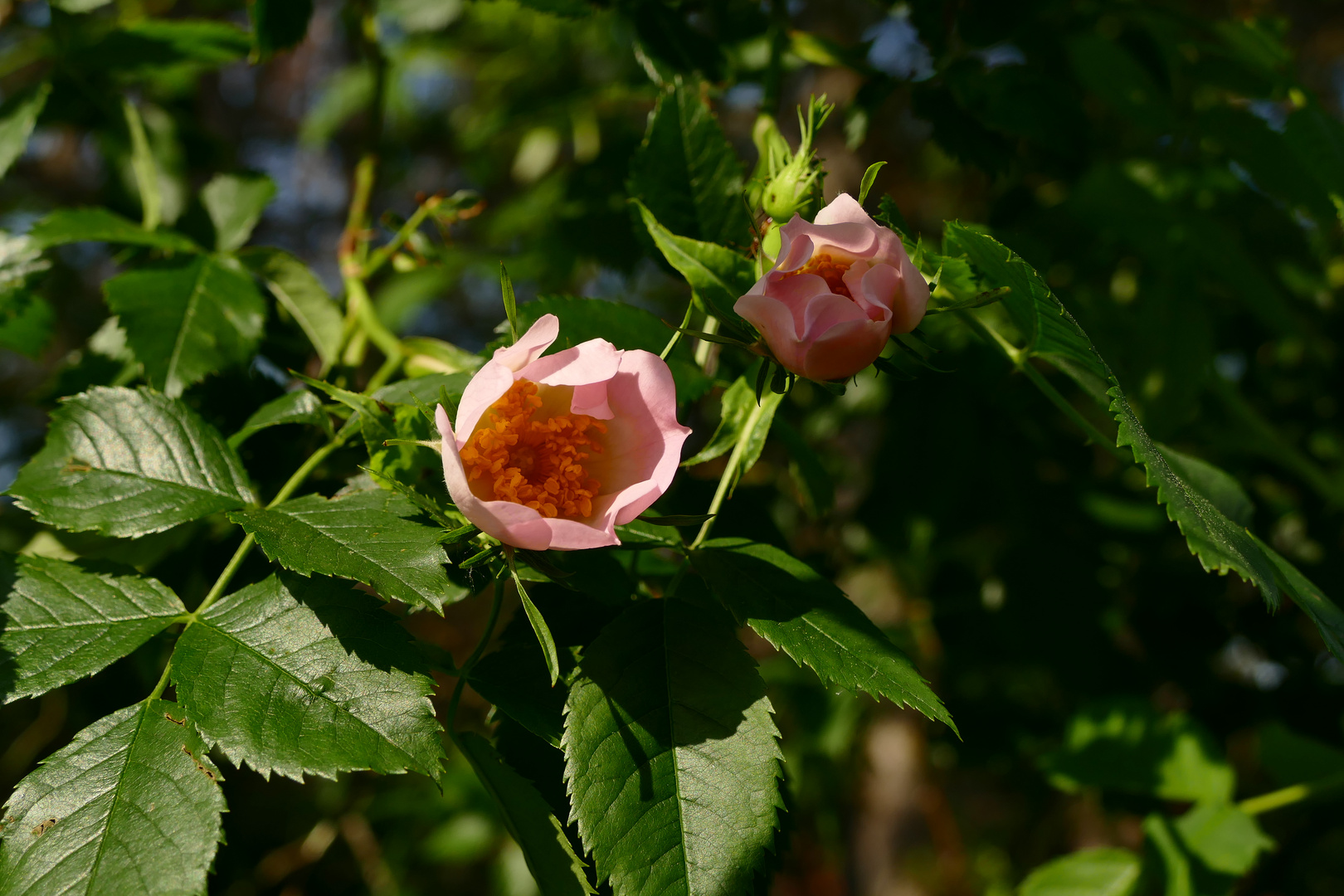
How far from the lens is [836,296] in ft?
2.02

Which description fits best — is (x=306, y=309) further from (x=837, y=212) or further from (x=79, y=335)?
(x=79, y=335)

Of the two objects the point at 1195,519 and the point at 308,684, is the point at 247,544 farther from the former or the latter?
the point at 1195,519

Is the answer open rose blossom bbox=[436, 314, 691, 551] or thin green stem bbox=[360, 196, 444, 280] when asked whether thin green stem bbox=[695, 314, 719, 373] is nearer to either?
open rose blossom bbox=[436, 314, 691, 551]

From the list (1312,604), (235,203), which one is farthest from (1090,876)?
(235,203)

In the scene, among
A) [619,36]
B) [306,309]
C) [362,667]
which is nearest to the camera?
[362,667]

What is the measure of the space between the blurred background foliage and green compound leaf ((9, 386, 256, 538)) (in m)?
0.14

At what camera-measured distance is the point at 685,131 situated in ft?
2.97

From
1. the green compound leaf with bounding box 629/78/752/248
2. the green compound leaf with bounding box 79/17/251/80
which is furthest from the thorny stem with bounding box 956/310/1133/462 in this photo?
the green compound leaf with bounding box 79/17/251/80

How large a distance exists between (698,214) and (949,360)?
63 cm

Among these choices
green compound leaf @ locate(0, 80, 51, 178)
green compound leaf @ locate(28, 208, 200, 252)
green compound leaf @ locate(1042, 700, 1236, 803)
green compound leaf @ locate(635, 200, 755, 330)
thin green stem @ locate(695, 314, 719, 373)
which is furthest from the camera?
green compound leaf @ locate(1042, 700, 1236, 803)

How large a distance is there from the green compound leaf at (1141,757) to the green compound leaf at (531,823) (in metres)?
0.93

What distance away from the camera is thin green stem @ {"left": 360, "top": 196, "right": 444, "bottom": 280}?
1.06m

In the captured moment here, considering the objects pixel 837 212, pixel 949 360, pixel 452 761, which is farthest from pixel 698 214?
pixel 452 761

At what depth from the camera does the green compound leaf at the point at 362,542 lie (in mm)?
617
